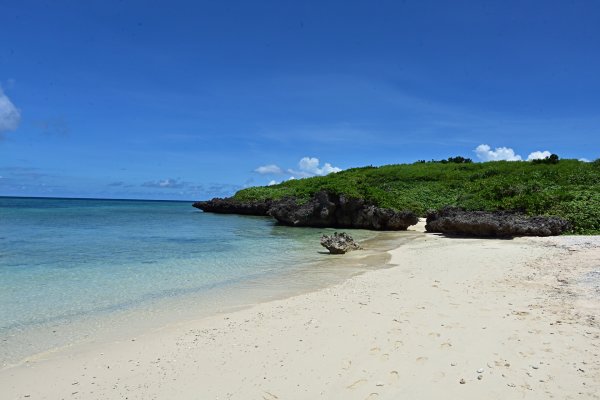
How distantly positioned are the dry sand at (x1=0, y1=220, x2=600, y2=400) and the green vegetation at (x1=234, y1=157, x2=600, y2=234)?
16.9m

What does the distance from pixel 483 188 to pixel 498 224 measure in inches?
454

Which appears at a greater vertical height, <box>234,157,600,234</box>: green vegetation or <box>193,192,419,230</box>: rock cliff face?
<box>234,157,600,234</box>: green vegetation

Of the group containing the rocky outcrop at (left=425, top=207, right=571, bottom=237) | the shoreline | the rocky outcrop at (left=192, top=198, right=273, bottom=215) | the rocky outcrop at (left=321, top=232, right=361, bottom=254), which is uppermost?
the rocky outcrop at (left=192, top=198, right=273, bottom=215)

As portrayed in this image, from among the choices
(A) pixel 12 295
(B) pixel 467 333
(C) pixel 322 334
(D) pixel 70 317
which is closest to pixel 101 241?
(A) pixel 12 295

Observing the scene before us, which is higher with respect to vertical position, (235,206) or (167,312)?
(235,206)

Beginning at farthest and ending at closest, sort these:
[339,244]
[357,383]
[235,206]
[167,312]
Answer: [235,206] → [339,244] → [167,312] → [357,383]

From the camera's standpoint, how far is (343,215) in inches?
1255

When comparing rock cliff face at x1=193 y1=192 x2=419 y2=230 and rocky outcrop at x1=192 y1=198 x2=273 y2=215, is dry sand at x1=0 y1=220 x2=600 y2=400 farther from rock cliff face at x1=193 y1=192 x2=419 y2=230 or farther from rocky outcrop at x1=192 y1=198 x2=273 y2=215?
rocky outcrop at x1=192 y1=198 x2=273 y2=215

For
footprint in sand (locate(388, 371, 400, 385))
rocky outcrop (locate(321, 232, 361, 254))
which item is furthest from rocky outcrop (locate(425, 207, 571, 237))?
footprint in sand (locate(388, 371, 400, 385))

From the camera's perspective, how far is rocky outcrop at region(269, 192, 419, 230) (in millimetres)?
29531

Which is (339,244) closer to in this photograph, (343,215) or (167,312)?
(167,312)

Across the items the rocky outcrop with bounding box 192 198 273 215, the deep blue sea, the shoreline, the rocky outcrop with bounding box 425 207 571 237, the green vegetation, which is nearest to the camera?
the shoreline

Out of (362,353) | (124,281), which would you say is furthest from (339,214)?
(362,353)

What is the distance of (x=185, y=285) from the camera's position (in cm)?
1167
